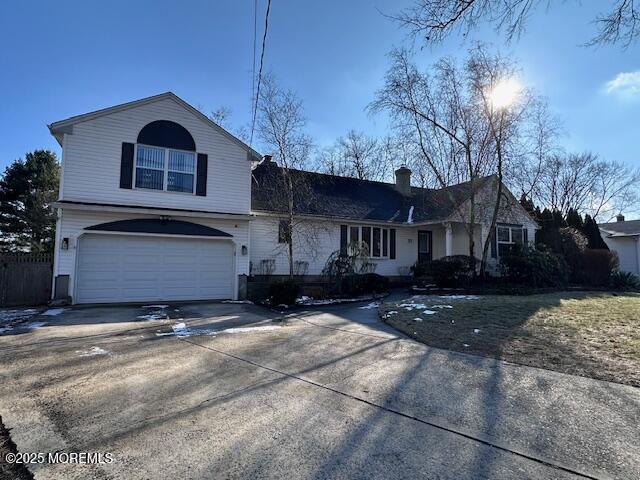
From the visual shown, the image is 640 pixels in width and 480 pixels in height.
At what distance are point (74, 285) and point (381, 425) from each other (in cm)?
1184

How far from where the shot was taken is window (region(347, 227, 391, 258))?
18.0 meters

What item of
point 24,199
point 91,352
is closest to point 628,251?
point 91,352

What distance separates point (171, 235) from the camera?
13312 mm

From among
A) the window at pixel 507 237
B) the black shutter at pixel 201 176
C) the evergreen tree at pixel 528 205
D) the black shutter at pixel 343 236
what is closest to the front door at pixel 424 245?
the window at pixel 507 237

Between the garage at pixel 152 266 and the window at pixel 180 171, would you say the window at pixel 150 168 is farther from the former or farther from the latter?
the garage at pixel 152 266

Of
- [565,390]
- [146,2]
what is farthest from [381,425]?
[146,2]

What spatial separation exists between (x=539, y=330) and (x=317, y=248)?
34.0 feet

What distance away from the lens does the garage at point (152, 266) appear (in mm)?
12375

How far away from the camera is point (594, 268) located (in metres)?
17.9

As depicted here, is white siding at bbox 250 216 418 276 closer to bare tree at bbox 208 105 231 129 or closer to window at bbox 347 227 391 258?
window at bbox 347 227 391 258

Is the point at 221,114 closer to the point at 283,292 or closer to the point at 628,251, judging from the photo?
the point at 283,292

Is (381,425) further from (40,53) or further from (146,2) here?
(40,53)

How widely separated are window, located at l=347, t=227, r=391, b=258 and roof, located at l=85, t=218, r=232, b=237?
635 centimetres

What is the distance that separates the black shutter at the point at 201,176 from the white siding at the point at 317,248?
99.3 inches
